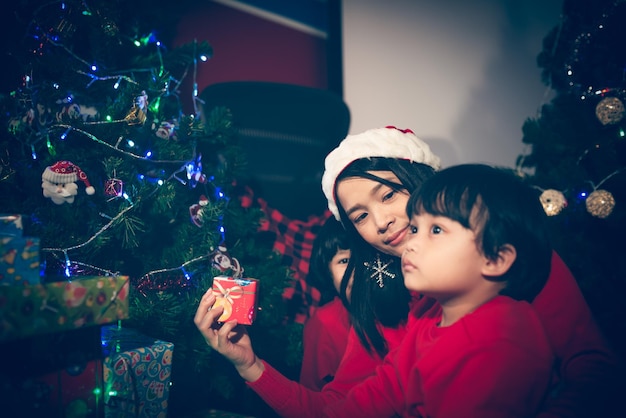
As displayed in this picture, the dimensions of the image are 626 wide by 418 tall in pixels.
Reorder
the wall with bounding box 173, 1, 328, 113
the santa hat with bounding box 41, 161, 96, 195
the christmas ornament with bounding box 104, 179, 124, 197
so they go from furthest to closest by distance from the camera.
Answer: the wall with bounding box 173, 1, 328, 113 < the christmas ornament with bounding box 104, 179, 124, 197 < the santa hat with bounding box 41, 161, 96, 195

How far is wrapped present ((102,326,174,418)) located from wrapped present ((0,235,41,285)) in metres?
0.35

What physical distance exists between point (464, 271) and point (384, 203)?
1.52 feet

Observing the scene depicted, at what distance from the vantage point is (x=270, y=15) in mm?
2863

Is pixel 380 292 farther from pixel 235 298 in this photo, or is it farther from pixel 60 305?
pixel 60 305

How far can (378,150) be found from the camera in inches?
59.0

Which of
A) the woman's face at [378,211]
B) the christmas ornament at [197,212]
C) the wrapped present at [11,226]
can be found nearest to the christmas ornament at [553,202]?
the woman's face at [378,211]

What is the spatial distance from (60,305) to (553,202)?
77.3 inches

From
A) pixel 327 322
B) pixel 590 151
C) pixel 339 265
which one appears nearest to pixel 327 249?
pixel 339 265

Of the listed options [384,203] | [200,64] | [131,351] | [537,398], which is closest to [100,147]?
[131,351]

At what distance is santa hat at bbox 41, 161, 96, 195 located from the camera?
4.35 feet

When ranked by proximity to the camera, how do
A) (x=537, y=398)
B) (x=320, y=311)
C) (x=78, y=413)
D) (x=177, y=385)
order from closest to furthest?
(x=537, y=398), (x=78, y=413), (x=177, y=385), (x=320, y=311)

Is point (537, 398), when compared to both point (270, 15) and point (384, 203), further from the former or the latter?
point (270, 15)

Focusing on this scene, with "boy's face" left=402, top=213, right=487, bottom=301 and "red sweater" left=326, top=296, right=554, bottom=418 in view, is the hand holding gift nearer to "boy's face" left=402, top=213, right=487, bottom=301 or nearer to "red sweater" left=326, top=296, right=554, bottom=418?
"red sweater" left=326, top=296, right=554, bottom=418

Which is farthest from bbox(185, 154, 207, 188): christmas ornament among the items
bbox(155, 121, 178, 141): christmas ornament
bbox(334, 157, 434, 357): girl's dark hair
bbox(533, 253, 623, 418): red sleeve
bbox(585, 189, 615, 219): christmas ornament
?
bbox(585, 189, 615, 219): christmas ornament
